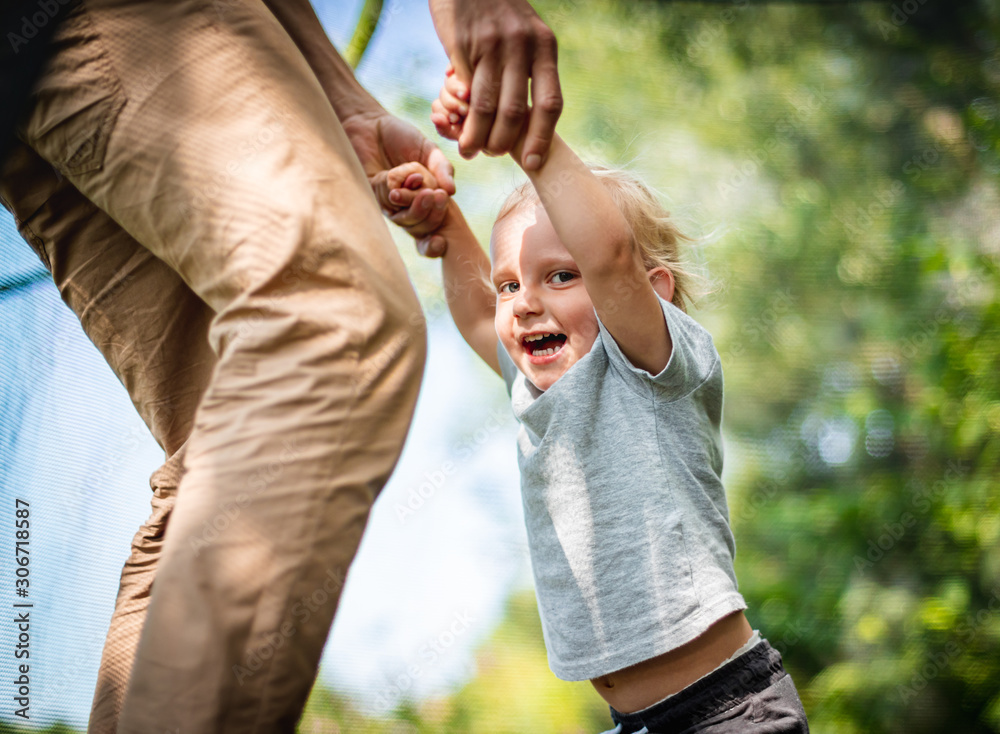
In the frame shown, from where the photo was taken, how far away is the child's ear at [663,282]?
2.87ft

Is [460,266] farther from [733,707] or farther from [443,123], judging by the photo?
[733,707]

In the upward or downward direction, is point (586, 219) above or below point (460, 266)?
above

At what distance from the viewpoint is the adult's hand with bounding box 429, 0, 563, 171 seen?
0.54 meters

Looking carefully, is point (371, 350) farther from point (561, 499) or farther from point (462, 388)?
point (462, 388)

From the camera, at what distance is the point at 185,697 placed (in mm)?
329

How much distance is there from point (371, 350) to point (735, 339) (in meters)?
1.60

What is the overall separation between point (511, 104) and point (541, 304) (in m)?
0.28

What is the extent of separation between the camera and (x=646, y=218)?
89cm

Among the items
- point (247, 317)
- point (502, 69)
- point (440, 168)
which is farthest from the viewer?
point (440, 168)

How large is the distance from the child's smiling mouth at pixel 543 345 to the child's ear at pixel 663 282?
0.46 ft

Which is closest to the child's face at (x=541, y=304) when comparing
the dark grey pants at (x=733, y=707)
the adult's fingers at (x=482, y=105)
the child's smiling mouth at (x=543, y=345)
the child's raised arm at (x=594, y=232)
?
the child's smiling mouth at (x=543, y=345)

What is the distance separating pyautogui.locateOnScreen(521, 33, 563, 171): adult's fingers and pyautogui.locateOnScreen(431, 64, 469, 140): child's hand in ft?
0.19

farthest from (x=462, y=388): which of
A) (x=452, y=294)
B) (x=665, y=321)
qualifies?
(x=665, y=321)

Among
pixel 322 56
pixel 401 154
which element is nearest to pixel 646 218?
pixel 401 154
